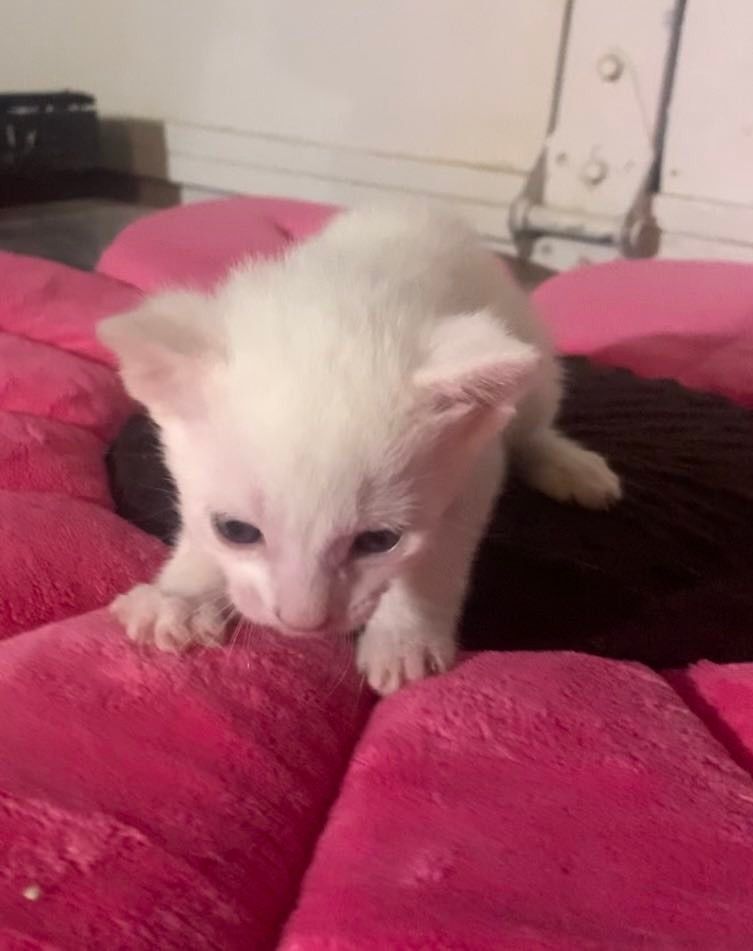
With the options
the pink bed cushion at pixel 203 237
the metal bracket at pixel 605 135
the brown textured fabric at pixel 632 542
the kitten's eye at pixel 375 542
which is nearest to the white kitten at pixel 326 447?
the kitten's eye at pixel 375 542

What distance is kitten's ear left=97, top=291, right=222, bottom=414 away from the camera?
2.92 ft

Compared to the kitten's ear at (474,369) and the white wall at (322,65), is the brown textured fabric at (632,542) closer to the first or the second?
the kitten's ear at (474,369)

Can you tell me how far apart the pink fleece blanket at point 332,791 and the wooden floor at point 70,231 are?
5.59ft

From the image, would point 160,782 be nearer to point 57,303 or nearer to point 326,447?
point 326,447

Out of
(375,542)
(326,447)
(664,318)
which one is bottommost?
(664,318)

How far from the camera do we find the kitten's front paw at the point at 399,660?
3.24 feet

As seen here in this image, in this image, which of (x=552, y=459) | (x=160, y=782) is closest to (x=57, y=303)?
(x=552, y=459)

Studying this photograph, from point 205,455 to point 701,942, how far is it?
53 centimetres

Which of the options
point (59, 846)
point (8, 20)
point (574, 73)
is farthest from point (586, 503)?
point (8, 20)

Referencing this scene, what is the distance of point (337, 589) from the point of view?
0.89 meters

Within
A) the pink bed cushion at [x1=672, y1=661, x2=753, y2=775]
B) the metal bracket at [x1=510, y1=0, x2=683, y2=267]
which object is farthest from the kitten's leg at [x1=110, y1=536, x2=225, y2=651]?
the metal bracket at [x1=510, y1=0, x2=683, y2=267]

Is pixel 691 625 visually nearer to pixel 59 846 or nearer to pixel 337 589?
pixel 337 589

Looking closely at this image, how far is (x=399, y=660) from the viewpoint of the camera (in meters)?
0.99

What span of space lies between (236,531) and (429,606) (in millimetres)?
242
